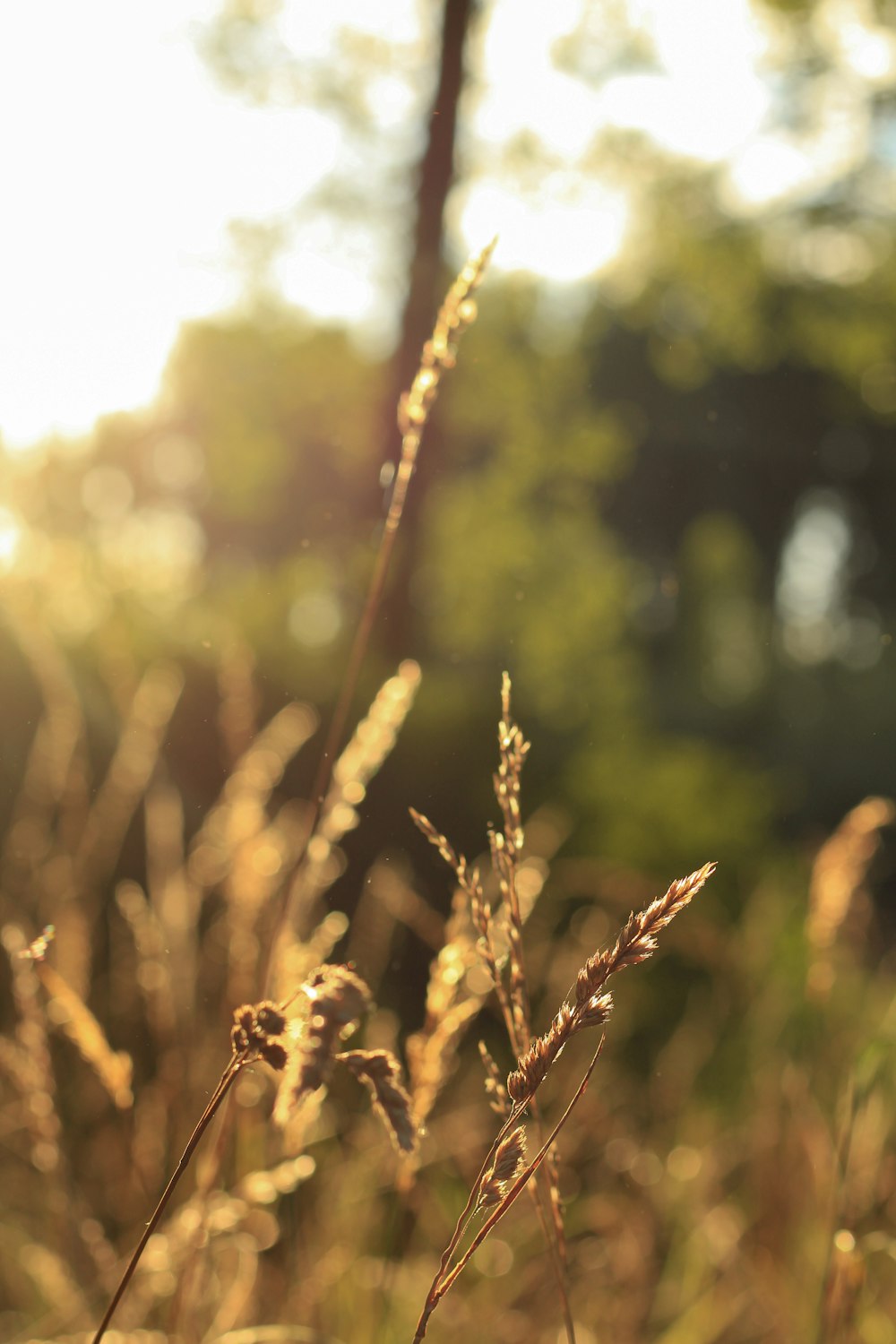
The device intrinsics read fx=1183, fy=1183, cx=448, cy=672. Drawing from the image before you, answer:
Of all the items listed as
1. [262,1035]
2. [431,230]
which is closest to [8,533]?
[262,1035]

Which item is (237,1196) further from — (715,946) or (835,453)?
(835,453)

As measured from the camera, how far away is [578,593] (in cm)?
713

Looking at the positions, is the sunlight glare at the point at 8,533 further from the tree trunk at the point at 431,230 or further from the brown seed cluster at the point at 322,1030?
the tree trunk at the point at 431,230

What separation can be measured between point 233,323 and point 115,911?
7.02 meters

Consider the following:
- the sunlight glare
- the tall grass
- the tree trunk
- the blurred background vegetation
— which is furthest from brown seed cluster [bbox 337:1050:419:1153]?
the tree trunk

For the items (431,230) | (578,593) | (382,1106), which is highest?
(382,1106)

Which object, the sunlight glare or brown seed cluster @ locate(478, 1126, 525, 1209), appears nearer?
brown seed cluster @ locate(478, 1126, 525, 1209)

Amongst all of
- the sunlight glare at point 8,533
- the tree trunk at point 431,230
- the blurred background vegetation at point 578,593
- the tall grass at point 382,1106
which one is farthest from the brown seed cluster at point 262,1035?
the tree trunk at point 431,230

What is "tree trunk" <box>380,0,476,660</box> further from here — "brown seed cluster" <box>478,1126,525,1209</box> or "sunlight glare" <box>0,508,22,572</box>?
"brown seed cluster" <box>478,1126,525,1209</box>

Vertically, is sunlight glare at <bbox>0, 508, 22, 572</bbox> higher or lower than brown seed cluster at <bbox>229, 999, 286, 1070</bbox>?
lower

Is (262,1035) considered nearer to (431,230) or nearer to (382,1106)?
(382,1106)

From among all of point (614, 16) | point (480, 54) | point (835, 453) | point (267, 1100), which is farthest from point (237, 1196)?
point (835, 453)

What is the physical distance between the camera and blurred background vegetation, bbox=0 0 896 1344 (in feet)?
5.42

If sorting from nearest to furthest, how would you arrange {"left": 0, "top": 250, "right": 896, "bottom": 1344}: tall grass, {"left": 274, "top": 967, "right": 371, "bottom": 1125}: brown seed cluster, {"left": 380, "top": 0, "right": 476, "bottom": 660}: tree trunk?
{"left": 274, "top": 967, "right": 371, "bottom": 1125}: brown seed cluster → {"left": 0, "top": 250, "right": 896, "bottom": 1344}: tall grass → {"left": 380, "top": 0, "right": 476, "bottom": 660}: tree trunk
